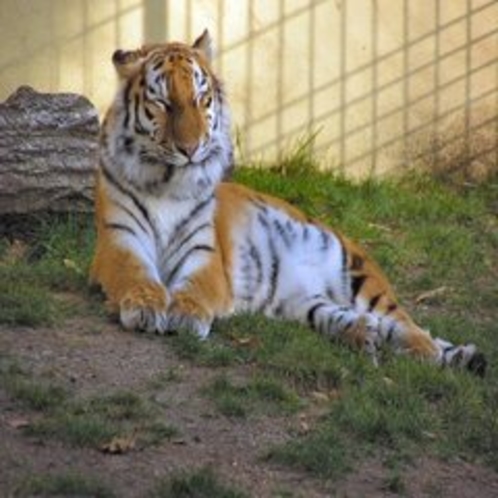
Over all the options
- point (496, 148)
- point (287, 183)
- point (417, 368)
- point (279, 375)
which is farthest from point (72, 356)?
point (496, 148)

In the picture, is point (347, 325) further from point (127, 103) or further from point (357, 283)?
point (127, 103)

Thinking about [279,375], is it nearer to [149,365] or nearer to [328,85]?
[149,365]

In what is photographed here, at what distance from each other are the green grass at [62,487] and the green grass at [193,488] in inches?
5.9

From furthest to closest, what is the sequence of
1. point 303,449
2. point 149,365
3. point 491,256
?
point 491,256 < point 149,365 < point 303,449

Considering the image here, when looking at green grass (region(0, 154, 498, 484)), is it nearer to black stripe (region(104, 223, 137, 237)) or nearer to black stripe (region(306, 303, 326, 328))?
black stripe (region(306, 303, 326, 328))

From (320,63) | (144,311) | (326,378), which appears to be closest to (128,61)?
(144,311)

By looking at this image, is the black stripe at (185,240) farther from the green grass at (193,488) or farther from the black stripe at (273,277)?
the green grass at (193,488)

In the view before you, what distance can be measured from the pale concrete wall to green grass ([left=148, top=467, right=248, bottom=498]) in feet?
13.9

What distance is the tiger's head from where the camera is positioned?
6.53 meters

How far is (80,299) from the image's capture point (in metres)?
6.78

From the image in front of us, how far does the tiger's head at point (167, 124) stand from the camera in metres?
6.53

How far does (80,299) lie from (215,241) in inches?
23.7

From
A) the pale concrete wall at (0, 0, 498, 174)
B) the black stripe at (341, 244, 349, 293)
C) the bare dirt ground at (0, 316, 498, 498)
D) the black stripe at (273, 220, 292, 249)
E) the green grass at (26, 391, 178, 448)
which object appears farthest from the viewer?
the pale concrete wall at (0, 0, 498, 174)

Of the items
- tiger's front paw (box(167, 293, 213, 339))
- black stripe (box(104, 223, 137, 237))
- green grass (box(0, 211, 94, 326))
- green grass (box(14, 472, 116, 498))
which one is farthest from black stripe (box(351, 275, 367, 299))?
green grass (box(14, 472, 116, 498))
